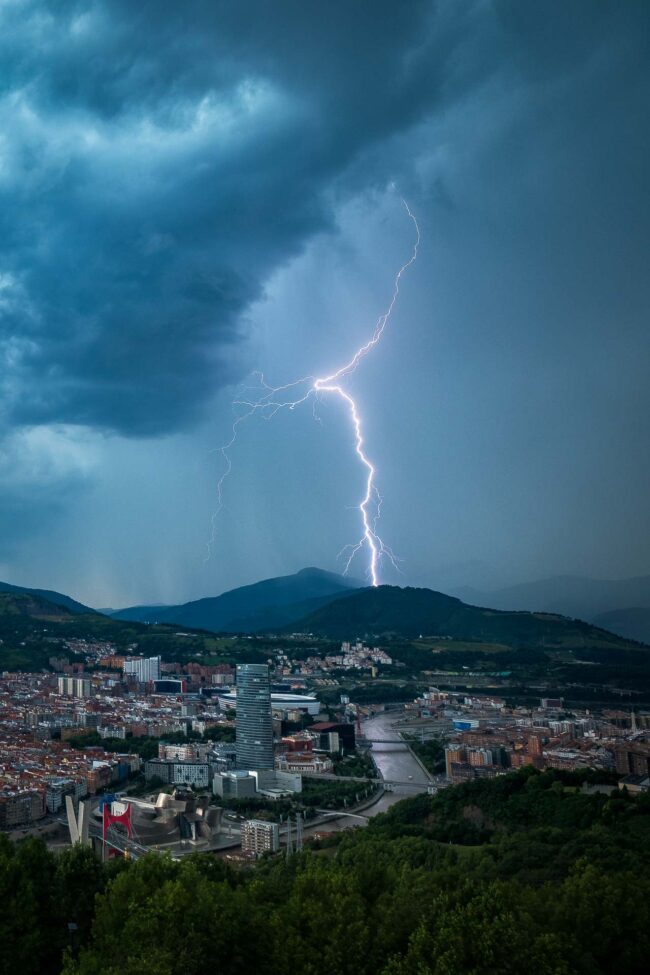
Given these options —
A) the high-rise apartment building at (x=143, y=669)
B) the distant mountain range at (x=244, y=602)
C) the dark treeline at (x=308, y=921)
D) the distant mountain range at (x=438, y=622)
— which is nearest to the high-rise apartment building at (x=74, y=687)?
the high-rise apartment building at (x=143, y=669)

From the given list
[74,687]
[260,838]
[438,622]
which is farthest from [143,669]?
[260,838]

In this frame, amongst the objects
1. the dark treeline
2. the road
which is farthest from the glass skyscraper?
the dark treeline

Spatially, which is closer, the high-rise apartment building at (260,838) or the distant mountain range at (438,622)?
the high-rise apartment building at (260,838)

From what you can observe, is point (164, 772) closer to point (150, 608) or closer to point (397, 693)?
point (397, 693)

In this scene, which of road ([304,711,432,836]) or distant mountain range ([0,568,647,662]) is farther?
distant mountain range ([0,568,647,662])

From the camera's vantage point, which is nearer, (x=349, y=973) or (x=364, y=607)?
(x=349, y=973)

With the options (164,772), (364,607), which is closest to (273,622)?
(364,607)

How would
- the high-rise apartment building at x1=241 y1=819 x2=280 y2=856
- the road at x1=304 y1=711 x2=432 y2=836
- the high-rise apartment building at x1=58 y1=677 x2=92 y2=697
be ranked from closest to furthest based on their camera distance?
the high-rise apartment building at x1=241 y1=819 x2=280 y2=856 → the road at x1=304 y1=711 x2=432 y2=836 → the high-rise apartment building at x1=58 y1=677 x2=92 y2=697

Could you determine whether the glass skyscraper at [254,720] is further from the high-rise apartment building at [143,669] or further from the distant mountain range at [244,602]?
the distant mountain range at [244,602]

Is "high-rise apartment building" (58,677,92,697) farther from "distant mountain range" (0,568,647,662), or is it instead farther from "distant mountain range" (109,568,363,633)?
"distant mountain range" (109,568,363,633)
